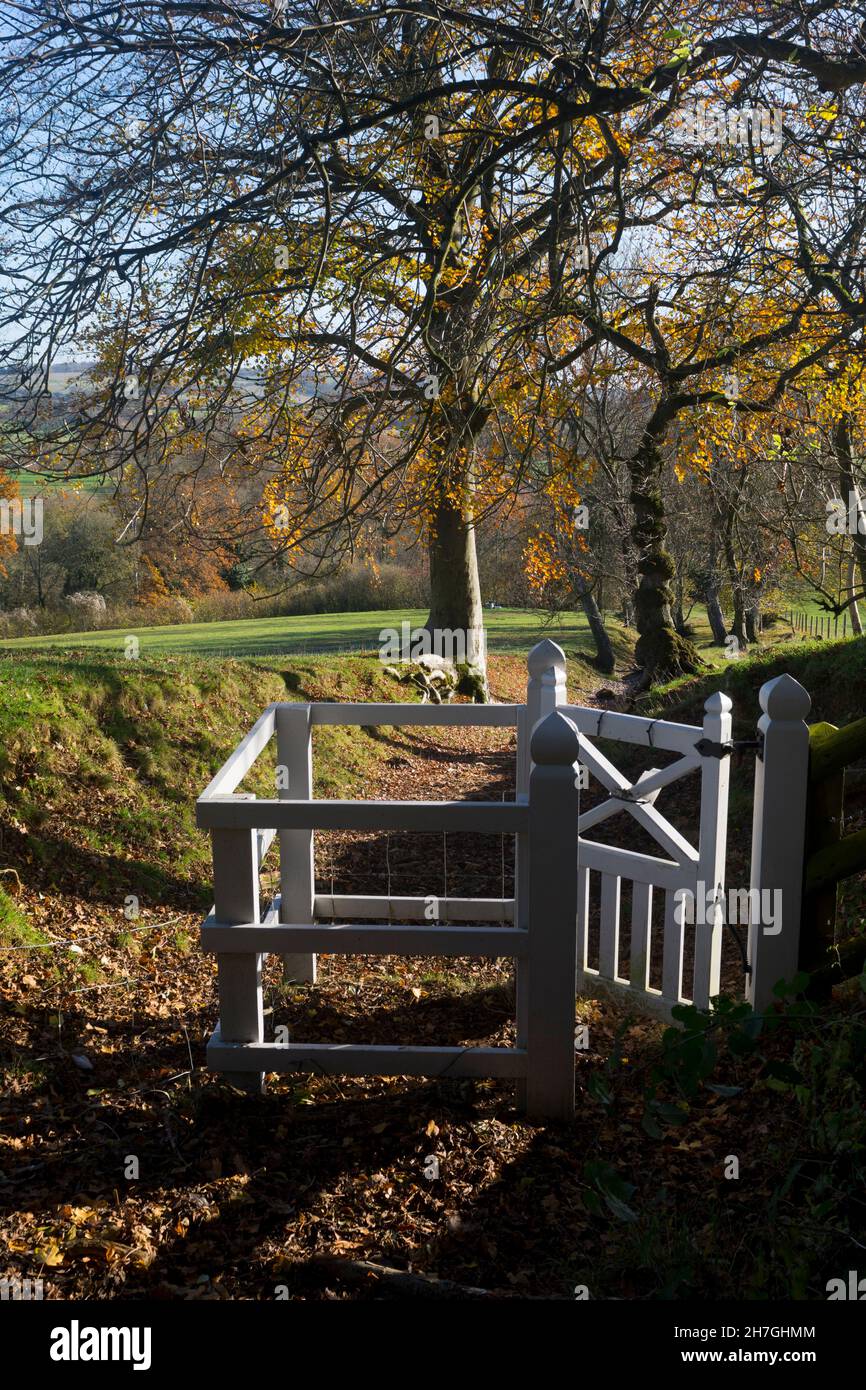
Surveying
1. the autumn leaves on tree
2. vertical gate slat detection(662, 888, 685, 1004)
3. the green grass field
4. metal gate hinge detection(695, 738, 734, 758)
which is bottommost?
vertical gate slat detection(662, 888, 685, 1004)

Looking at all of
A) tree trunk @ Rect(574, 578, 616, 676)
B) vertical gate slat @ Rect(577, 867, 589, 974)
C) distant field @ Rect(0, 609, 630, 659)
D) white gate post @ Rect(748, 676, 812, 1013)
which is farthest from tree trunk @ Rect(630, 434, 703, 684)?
white gate post @ Rect(748, 676, 812, 1013)

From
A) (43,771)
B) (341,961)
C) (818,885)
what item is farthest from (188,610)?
(818,885)

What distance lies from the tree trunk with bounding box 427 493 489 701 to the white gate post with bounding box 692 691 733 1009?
10651 millimetres

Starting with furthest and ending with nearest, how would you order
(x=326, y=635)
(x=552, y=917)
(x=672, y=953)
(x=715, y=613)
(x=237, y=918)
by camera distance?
(x=715, y=613), (x=326, y=635), (x=672, y=953), (x=237, y=918), (x=552, y=917)

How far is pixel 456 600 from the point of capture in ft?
53.6

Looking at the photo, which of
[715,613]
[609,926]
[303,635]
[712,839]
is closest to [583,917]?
[609,926]

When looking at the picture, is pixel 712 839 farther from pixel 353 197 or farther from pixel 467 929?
pixel 353 197

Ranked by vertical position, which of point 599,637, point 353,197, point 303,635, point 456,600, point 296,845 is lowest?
point 296,845

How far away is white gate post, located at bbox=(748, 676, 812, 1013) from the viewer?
13.8 feet

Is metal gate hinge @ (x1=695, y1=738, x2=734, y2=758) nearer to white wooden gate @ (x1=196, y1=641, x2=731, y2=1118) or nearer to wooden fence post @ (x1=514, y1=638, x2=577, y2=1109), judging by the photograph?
white wooden gate @ (x1=196, y1=641, x2=731, y2=1118)

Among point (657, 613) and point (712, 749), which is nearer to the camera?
point (712, 749)

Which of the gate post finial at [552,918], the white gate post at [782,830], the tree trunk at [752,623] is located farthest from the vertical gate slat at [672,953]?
the tree trunk at [752,623]

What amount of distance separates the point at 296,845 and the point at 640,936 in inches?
70.5
